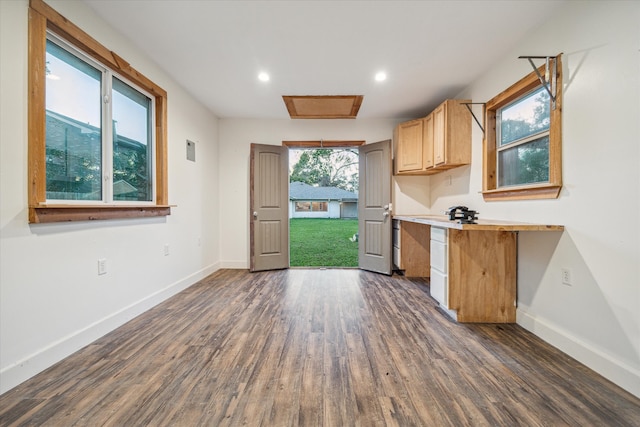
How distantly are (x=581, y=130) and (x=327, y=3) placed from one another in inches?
78.0

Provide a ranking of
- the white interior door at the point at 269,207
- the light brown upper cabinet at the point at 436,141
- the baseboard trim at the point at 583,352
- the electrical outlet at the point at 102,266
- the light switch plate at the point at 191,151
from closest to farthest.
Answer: the baseboard trim at the point at 583,352 → the electrical outlet at the point at 102,266 → the light brown upper cabinet at the point at 436,141 → the light switch plate at the point at 191,151 → the white interior door at the point at 269,207

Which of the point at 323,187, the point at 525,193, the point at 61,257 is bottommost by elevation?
the point at 61,257

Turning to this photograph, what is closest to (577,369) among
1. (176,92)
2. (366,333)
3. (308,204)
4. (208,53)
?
(366,333)

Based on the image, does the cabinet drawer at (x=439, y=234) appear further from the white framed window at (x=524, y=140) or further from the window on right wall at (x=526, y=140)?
the white framed window at (x=524, y=140)

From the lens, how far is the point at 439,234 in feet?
8.31

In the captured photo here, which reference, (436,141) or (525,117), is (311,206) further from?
(525,117)

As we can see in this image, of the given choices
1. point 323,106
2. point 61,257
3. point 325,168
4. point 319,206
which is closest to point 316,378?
point 61,257

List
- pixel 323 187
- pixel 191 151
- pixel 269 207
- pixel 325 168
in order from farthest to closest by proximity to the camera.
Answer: pixel 325 168 < pixel 323 187 < pixel 269 207 < pixel 191 151

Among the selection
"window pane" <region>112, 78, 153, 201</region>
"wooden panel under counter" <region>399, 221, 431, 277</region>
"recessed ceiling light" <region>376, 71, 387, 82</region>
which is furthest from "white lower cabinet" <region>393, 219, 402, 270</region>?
"window pane" <region>112, 78, 153, 201</region>

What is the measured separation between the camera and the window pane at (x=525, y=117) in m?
2.14

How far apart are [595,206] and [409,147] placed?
96.5 inches

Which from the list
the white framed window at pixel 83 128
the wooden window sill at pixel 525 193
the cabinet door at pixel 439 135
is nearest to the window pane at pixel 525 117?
the wooden window sill at pixel 525 193

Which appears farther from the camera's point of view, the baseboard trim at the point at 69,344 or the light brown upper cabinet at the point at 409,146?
the light brown upper cabinet at the point at 409,146

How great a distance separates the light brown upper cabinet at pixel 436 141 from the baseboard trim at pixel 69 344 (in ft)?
11.8
